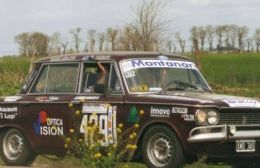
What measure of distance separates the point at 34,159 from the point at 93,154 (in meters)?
3.68

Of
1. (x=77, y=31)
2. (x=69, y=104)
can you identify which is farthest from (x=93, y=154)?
(x=77, y=31)

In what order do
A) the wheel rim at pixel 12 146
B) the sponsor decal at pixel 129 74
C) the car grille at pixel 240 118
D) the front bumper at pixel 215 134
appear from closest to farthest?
1. the front bumper at pixel 215 134
2. the car grille at pixel 240 118
3. the sponsor decal at pixel 129 74
4. the wheel rim at pixel 12 146

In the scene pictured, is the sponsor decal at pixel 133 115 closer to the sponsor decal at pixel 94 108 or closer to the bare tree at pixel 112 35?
the sponsor decal at pixel 94 108

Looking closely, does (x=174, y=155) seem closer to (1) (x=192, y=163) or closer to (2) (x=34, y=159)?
(1) (x=192, y=163)

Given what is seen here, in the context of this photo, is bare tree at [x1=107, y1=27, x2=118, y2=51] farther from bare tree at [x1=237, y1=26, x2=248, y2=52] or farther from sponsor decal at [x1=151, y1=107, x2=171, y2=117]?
bare tree at [x1=237, y1=26, x2=248, y2=52]

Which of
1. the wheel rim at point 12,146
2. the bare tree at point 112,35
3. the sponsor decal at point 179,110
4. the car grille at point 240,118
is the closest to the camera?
the sponsor decal at point 179,110

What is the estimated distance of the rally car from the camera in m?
9.73

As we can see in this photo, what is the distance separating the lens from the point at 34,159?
12.5 metres

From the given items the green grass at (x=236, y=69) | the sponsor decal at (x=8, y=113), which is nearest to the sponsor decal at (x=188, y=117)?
the sponsor decal at (x=8, y=113)

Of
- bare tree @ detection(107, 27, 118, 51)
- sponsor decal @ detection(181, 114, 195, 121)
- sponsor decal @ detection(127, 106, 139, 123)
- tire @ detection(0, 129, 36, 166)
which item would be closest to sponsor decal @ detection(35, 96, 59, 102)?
tire @ detection(0, 129, 36, 166)

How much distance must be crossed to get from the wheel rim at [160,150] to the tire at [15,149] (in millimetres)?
2821

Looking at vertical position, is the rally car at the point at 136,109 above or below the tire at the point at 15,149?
above

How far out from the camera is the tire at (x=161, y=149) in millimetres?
9758

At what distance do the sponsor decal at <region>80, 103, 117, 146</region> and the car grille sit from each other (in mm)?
1547
